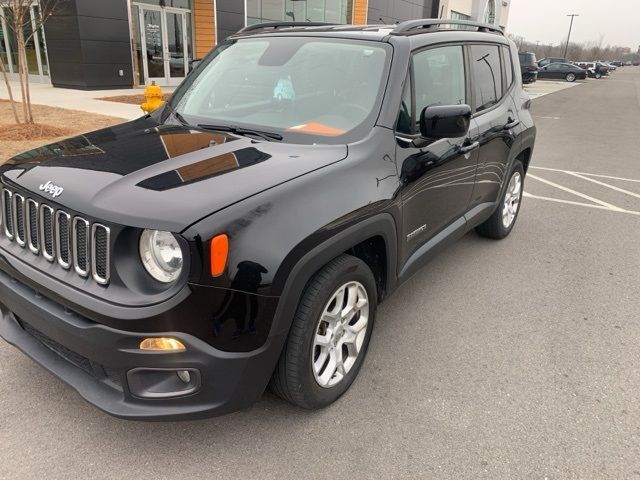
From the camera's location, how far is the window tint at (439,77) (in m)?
3.14

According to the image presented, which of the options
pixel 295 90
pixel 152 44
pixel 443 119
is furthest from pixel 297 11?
pixel 443 119

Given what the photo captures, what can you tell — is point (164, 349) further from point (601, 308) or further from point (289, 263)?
point (601, 308)

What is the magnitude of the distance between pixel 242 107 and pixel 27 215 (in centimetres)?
140

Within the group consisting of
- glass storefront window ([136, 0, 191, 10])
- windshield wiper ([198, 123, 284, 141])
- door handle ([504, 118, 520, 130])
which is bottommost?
door handle ([504, 118, 520, 130])

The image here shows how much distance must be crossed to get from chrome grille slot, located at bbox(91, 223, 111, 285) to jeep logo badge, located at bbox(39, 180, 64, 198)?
31 centimetres

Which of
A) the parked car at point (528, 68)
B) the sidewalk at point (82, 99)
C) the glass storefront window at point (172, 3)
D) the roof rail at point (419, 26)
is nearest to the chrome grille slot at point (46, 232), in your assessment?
the roof rail at point (419, 26)

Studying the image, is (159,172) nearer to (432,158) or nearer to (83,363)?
(83,363)

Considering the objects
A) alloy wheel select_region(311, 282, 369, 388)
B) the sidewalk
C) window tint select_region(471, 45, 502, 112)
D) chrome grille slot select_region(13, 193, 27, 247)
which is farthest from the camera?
the sidewalk

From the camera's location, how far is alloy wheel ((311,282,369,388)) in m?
2.54

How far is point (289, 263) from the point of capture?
211cm

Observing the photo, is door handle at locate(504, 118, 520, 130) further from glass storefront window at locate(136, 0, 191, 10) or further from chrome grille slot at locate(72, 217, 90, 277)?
glass storefront window at locate(136, 0, 191, 10)

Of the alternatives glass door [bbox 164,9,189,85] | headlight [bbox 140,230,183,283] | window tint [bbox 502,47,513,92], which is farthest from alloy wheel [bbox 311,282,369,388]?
glass door [bbox 164,9,189,85]

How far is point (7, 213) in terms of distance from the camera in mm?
2518

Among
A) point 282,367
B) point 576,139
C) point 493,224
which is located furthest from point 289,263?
point 576,139
